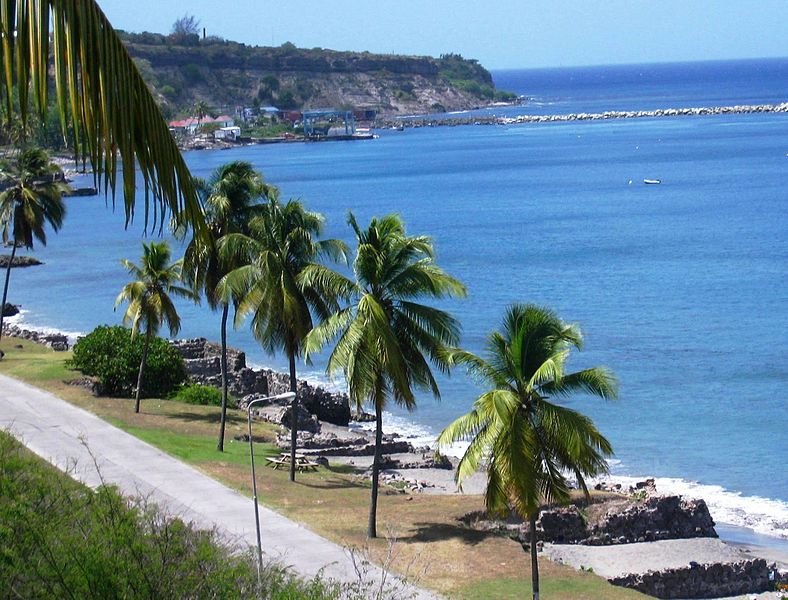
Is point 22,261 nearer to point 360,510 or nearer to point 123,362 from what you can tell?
point 123,362

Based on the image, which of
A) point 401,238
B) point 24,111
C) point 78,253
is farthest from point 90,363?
point 78,253

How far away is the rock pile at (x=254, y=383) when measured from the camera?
50188 mm

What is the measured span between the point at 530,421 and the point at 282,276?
11708mm

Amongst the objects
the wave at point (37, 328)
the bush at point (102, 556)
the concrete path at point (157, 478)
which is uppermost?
the bush at point (102, 556)

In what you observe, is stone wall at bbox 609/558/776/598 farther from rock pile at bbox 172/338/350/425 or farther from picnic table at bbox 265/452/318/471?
rock pile at bbox 172/338/350/425

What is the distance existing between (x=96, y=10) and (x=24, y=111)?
1.24ft

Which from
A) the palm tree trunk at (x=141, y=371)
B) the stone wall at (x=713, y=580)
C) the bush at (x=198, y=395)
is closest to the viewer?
the stone wall at (x=713, y=580)

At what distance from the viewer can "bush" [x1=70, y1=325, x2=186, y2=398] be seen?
44.4 metres

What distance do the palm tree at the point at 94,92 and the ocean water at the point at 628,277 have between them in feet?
112

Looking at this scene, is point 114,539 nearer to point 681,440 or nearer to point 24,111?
point 24,111

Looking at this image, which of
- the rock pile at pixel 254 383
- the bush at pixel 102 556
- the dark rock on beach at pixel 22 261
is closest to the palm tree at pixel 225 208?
the rock pile at pixel 254 383

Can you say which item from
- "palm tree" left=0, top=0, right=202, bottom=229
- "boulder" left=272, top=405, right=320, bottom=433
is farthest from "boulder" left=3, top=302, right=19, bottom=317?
"palm tree" left=0, top=0, right=202, bottom=229

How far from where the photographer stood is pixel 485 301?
74.9 meters

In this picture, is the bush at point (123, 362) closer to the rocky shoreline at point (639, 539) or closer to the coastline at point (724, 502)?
the rocky shoreline at point (639, 539)
